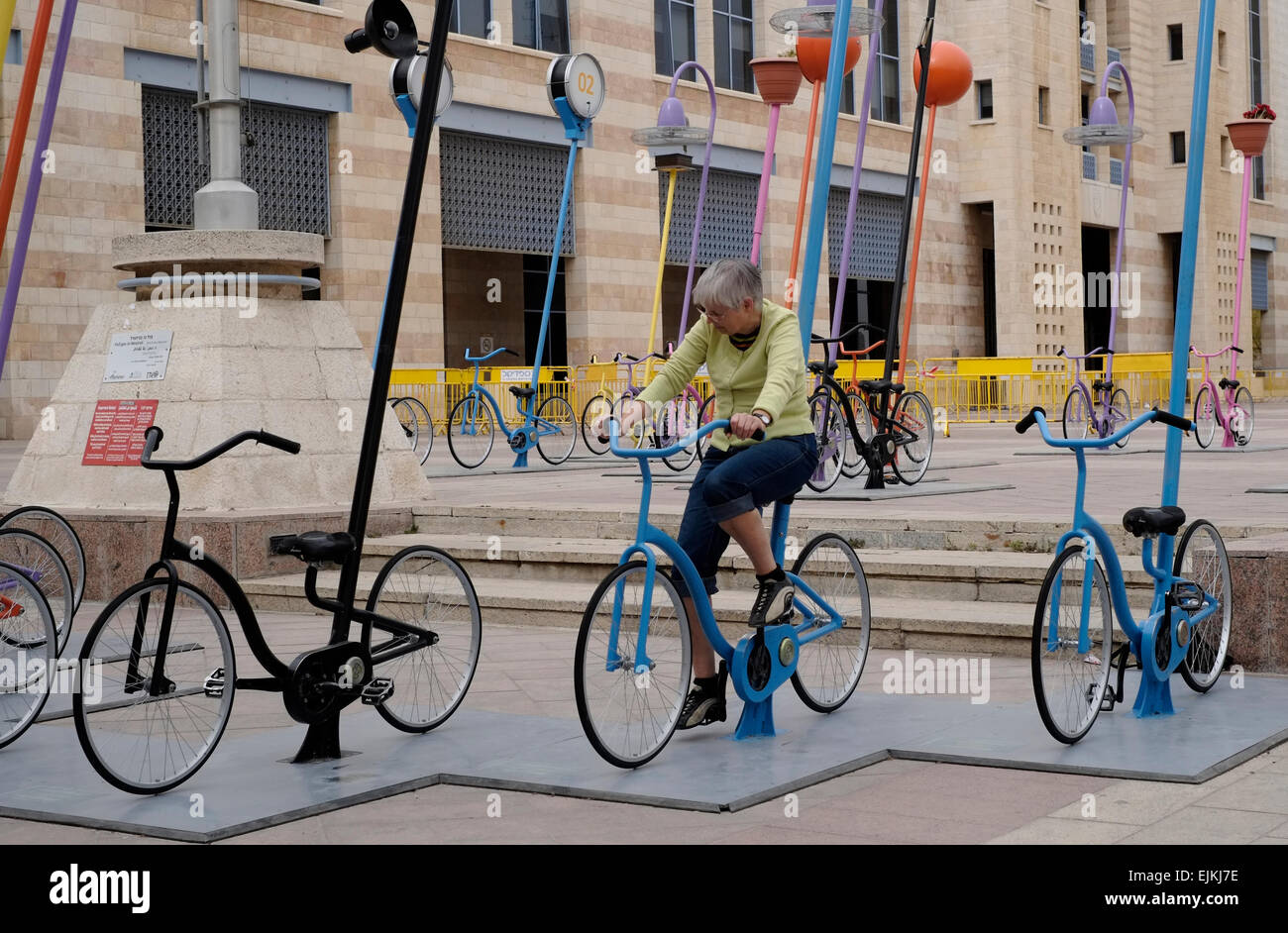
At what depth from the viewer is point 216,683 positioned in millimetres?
5559

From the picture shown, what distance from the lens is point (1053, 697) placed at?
5.78 m

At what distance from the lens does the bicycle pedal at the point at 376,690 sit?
5.99 meters

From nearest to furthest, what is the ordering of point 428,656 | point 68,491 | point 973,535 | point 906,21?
1. point 428,656
2. point 973,535
3. point 68,491
4. point 906,21

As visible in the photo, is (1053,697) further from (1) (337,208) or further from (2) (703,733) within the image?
(1) (337,208)

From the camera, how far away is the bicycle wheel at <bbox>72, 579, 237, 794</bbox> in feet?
17.5

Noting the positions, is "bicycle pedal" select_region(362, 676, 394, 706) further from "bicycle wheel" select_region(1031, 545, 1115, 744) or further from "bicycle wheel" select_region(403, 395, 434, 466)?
"bicycle wheel" select_region(403, 395, 434, 466)

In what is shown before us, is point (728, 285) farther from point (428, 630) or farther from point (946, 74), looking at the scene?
point (946, 74)

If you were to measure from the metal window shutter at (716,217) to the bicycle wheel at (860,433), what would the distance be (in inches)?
767

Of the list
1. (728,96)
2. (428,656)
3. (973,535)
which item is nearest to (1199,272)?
(728,96)

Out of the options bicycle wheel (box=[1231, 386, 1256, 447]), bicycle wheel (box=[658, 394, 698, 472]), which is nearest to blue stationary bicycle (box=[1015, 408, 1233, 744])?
bicycle wheel (box=[658, 394, 698, 472])

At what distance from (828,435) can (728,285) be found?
24.4ft

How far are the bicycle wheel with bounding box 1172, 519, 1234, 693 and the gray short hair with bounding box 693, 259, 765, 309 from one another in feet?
7.40

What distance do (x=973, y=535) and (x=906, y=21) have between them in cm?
3339

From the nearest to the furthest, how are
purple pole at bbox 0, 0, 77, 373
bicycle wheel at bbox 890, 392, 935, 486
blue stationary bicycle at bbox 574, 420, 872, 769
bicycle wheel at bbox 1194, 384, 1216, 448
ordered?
1. blue stationary bicycle at bbox 574, 420, 872, 769
2. purple pole at bbox 0, 0, 77, 373
3. bicycle wheel at bbox 890, 392, 935, 486
4. bicycle wheel at bbox 1194, 384, 1216, 448
